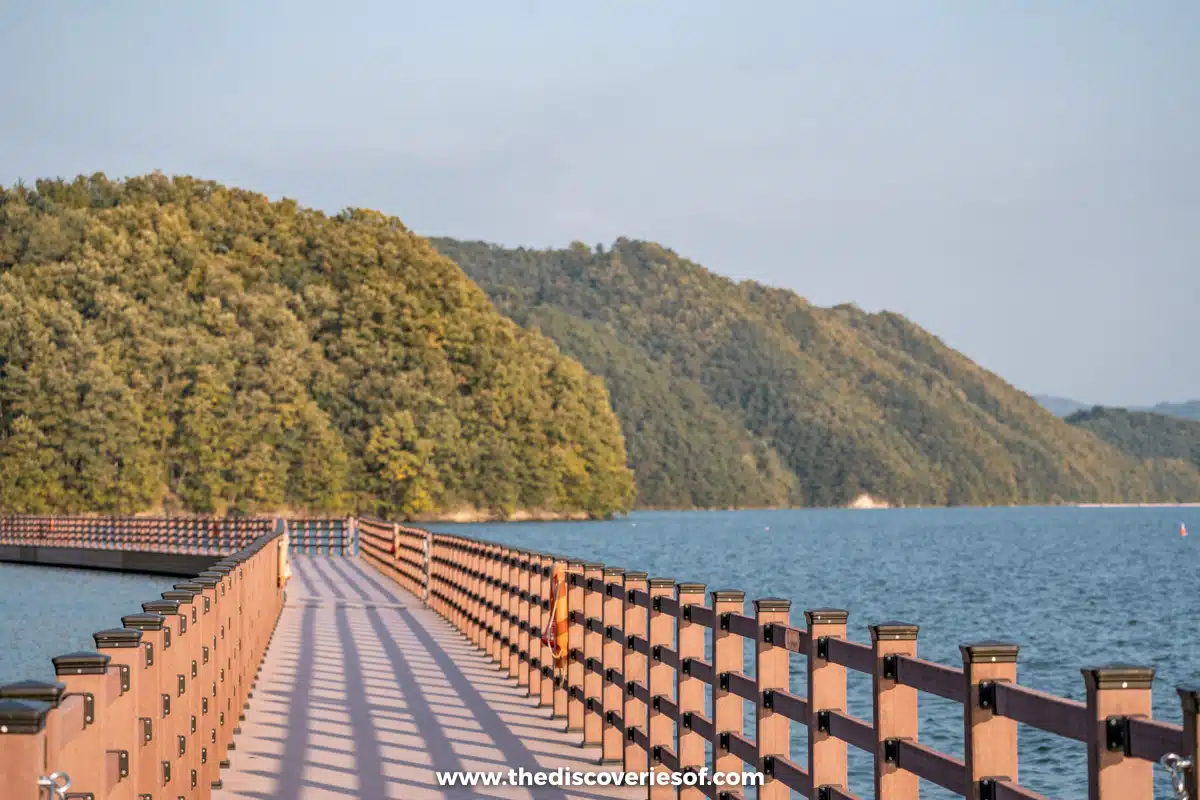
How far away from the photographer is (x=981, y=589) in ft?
223

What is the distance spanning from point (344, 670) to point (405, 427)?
334 feet

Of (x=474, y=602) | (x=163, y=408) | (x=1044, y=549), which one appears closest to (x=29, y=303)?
(x=163, y=408)

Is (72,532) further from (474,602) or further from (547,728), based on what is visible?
(547,728)

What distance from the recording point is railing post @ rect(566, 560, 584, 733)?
12.9 meters

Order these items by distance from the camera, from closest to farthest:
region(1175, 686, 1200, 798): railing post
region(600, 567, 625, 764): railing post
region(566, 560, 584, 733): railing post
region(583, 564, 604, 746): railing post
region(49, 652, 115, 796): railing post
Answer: region(1175, 686, 1200, 798): railing post → region(49, 652, 115, 796): railing post → region(600, 567, 625, 764): railing post → region(583, 564, 604, 746): railing post → region(566, 560, 584, 733): railing post

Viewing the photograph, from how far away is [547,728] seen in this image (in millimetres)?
13078

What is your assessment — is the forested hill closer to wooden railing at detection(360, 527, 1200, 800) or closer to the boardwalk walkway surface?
the boardwalk walkway surface

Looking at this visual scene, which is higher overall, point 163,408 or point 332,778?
point 163,408

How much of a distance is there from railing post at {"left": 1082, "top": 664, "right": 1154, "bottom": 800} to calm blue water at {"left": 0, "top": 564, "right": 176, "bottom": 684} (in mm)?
20072

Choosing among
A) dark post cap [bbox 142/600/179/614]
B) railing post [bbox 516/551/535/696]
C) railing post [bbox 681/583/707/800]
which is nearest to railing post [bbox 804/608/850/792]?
railing post [bbox 681/583/707/800]

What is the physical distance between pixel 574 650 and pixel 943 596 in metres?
52.1

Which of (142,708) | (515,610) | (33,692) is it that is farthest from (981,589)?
(33,692)

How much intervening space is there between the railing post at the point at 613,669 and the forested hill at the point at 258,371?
9266 centimetres

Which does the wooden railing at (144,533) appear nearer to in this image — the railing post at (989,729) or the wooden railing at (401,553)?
the wooden railing at (401,553)
